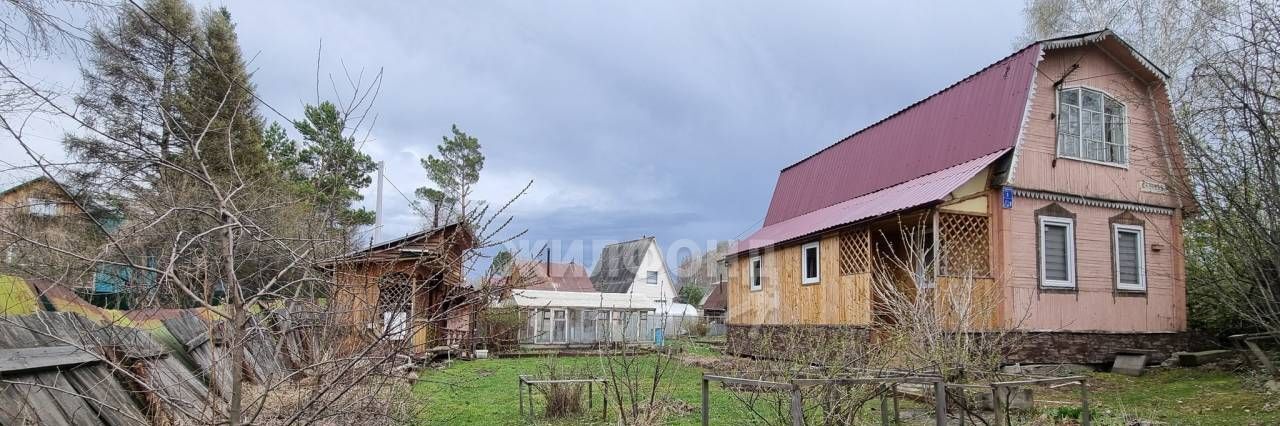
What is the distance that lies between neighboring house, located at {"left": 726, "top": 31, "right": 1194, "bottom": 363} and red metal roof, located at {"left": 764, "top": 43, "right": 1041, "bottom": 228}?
4cm

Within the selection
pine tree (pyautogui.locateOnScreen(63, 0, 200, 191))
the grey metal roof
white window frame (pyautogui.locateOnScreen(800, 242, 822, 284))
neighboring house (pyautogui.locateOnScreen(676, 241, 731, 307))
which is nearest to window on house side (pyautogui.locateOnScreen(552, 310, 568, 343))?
white window frame (pyautogui.locateOnScreen(800, 242, 822, 284))

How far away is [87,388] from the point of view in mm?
4844

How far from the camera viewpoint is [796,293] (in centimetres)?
1517

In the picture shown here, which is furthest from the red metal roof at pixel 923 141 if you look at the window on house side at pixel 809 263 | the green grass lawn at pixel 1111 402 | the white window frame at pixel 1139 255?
the green grass lawn at pixel 1111 402

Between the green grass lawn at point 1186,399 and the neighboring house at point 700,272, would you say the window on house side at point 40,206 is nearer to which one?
the green grass lawn at point 1186,399

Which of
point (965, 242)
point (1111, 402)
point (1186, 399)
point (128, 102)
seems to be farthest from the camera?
point (965, 242)

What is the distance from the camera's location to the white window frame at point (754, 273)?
17.4m

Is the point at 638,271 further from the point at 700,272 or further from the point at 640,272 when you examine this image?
the point at 700,272

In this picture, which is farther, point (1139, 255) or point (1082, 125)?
point (1139, 255)

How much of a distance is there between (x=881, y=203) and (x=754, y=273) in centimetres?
494

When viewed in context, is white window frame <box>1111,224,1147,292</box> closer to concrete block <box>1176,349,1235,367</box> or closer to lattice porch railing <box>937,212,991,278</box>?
concrete block <box>1176,349,1235,367</box>

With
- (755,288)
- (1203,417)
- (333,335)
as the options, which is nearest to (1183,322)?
(1203,417)

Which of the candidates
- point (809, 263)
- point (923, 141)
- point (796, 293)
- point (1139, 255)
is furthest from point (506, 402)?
point (1139, 255)

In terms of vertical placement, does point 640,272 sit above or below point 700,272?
below
